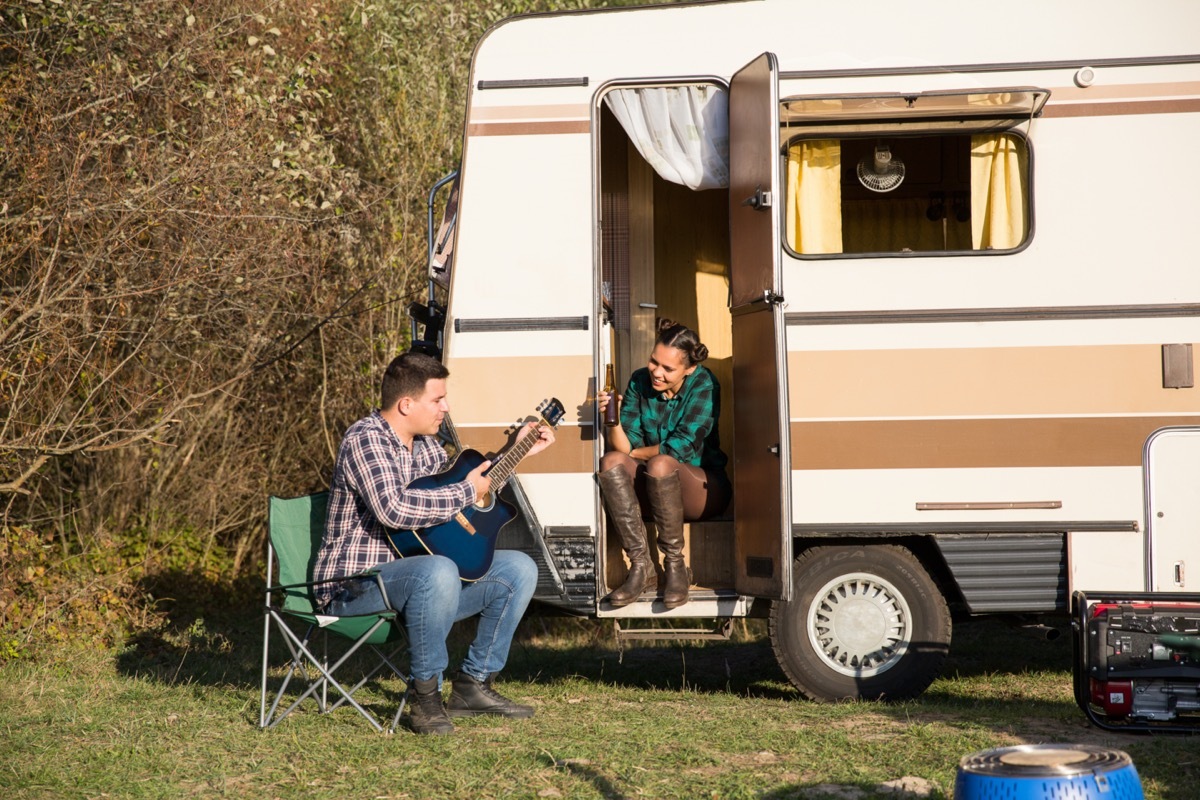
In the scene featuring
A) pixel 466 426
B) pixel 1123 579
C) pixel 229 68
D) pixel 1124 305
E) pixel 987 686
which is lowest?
pixel 987 686

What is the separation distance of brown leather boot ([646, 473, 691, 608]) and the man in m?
0.60

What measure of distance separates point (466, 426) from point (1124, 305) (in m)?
2.88

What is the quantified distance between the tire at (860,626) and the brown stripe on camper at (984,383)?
661 mm

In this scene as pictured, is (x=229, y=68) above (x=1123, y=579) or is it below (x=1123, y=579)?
above

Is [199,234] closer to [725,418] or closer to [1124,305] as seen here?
[725,418]

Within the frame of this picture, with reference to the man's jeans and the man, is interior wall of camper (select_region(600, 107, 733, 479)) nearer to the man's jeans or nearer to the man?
the man

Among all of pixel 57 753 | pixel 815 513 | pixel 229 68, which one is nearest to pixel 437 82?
pixel 229 68

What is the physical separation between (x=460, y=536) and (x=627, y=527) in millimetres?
807

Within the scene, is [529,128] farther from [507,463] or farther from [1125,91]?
[1125,91]

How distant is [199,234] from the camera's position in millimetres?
7031

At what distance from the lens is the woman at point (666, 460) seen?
18.3 ft

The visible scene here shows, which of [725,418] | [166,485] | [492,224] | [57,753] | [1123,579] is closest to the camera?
[57,753]

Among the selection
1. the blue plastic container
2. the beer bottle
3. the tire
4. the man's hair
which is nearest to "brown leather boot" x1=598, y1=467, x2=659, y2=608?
the beer bottle

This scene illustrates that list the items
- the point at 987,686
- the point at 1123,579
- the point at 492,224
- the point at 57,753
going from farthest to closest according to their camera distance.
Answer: the point at 987,686 → the point at 492,224 → the point at 1123,579 → the point at 57,753
